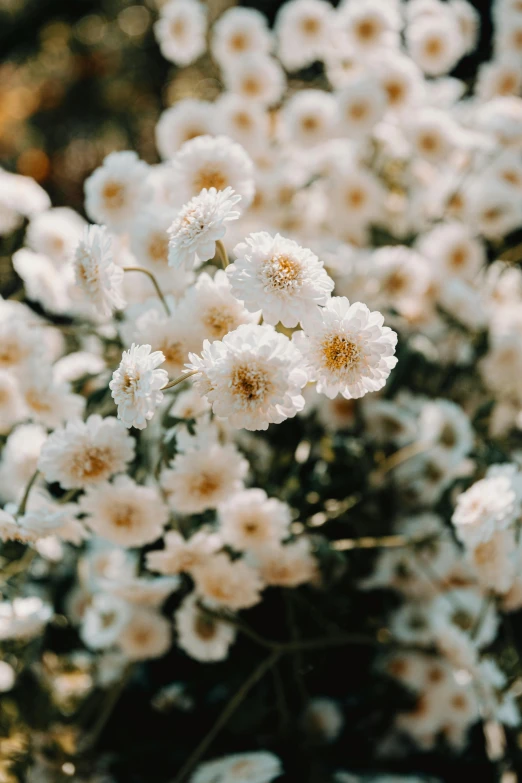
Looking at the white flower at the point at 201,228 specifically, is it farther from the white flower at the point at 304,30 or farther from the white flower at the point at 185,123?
the white flower at the point at 304,30

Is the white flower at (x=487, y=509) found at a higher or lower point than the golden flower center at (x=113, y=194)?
lower

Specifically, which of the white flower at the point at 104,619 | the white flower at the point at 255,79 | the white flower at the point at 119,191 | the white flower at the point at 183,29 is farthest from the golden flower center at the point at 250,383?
the white flower at the point at 183,29

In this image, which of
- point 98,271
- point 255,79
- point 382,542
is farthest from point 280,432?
point 255,79

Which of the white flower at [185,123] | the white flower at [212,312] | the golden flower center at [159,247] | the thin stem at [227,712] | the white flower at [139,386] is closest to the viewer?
the white flower at [139,386]

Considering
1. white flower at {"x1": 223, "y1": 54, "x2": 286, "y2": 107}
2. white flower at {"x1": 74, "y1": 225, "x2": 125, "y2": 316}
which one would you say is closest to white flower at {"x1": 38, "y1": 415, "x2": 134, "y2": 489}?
white flower at {"x1": 74, "y1": 225, "x2": 125, "y2": 316}

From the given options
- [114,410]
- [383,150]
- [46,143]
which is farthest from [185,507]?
[46,143]

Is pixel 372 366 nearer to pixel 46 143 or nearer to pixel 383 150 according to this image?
pixel 383 150

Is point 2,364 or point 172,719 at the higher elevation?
point 2,364
